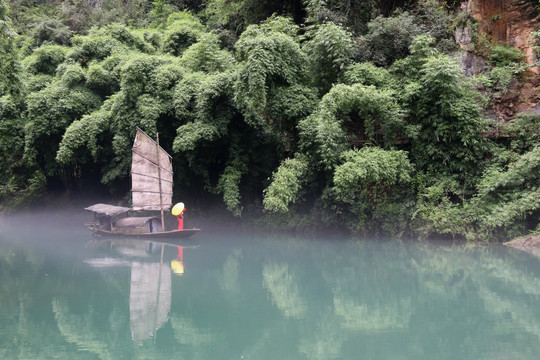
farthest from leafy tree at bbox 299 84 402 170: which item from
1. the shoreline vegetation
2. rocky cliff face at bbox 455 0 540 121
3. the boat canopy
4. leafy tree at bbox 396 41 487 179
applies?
the boat canopy

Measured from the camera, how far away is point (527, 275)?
6.98 meters

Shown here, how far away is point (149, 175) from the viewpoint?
1173 centimetres

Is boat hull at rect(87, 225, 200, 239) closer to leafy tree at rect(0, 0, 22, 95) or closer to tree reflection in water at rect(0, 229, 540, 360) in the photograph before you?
tree reflection in water at rect(0, 229, 540, 360)

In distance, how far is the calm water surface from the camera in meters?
4.52

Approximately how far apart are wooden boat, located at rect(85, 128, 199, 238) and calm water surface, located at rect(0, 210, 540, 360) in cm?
172

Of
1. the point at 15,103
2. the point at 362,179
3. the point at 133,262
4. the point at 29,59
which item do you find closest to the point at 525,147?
the point at 362,179

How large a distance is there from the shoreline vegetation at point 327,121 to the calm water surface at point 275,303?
1048 millimetres

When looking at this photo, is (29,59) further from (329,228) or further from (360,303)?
(360,303)

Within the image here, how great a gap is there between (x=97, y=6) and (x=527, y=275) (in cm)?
2262

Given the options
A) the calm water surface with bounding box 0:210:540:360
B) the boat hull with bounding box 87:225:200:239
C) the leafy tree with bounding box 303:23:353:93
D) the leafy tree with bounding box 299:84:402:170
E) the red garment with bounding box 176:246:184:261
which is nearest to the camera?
the calm water surface with bounding box 0:210:540:360

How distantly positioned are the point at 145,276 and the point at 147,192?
4.33 meters

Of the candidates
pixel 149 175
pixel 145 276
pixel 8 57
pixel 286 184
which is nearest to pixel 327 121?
pixel 286 184

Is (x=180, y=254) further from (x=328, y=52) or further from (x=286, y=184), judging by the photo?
(x=328, y=52)

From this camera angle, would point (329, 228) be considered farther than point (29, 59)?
No
